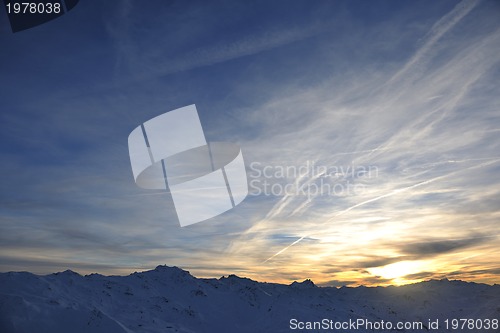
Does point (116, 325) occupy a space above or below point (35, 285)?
below

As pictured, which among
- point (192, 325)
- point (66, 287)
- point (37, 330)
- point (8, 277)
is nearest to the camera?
point (37, 330)

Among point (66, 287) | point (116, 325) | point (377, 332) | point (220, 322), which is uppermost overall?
point (66, 287)

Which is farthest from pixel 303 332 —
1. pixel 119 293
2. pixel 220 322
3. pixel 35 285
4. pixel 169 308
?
pixel 35 285

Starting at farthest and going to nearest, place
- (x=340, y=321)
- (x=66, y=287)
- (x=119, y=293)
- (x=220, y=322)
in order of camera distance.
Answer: (x=340, y=321)
(x=220, y=322)
(x=119, y=293)
(x=66, y=287)

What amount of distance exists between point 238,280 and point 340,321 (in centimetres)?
5824

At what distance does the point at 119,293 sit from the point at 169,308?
20.9m

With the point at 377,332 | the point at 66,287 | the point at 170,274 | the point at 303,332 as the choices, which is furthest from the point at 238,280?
the point at 66,287

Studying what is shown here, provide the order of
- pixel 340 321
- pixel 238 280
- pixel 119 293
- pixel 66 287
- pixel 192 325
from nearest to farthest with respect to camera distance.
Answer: pixel 66 287 → pixel 119 293 → pixel 192 325 → pixel 340 321 → pixel 238 280

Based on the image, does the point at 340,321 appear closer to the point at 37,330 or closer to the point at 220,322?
the point at 220,322

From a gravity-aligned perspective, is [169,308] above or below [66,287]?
below

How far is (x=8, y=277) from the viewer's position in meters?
77.1

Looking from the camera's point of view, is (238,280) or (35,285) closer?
(35,285)

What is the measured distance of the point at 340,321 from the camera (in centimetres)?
17962

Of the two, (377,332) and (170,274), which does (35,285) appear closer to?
(170,274)
